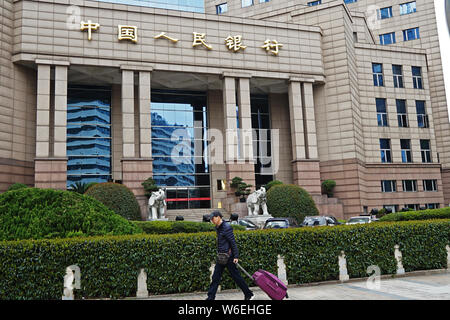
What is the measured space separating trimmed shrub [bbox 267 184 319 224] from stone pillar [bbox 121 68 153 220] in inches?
336

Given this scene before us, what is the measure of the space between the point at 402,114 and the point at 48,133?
101ft

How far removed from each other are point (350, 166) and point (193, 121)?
13501mm

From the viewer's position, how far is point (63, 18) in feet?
89.2

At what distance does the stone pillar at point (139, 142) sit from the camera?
88.7ft

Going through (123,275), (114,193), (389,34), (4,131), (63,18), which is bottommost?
(123,275)

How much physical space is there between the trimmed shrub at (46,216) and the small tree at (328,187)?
2457cm

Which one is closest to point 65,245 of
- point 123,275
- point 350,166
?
point 123,275

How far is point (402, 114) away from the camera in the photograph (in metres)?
37.5

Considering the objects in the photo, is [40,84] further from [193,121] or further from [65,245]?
[65,245]

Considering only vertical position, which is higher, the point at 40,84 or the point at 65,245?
the point at 40,84

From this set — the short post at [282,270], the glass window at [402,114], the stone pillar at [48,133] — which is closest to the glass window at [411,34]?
the glass window at [402,114]

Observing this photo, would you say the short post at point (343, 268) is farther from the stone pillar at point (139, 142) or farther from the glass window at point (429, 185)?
the glass window at point (429, 185)

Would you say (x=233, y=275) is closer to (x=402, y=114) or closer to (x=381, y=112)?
(x=381, y=112)

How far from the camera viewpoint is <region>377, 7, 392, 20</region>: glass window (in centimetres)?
4353
